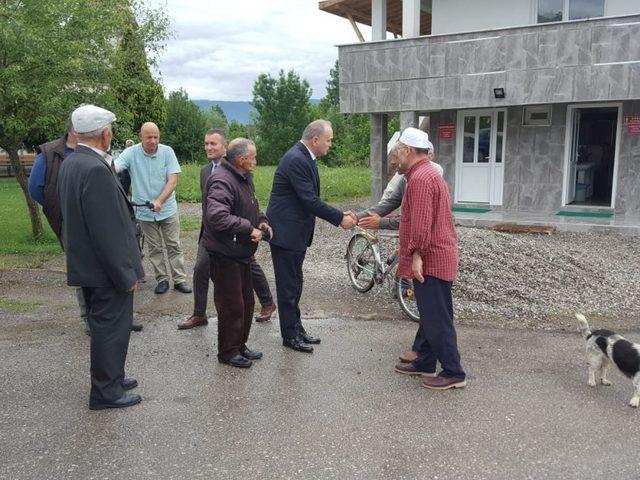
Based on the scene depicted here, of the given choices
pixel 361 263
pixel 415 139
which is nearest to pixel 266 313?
pixel 361 263

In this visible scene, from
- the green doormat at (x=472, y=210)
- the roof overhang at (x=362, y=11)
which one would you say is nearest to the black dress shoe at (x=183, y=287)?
the green doormat at (x=472, y=210)

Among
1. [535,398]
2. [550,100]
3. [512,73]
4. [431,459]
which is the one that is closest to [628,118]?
[550,100]

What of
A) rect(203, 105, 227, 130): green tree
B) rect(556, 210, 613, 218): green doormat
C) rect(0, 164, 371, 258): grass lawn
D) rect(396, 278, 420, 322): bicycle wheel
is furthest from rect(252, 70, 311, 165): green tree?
rect(396, 278, 420, 322): bicycle wheel

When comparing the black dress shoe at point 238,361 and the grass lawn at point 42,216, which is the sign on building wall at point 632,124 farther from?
the black dress shoe at point 238,361

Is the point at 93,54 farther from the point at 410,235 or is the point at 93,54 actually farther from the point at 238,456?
the point at 238,456

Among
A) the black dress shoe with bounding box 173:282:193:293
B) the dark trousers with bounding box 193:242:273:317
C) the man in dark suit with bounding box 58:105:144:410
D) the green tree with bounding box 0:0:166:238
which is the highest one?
the green tree with bounding box 0:0:166:238

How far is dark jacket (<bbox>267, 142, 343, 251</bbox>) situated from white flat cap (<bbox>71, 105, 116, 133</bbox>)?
162cm

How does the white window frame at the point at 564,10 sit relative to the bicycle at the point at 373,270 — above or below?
above

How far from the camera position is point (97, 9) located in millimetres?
9289

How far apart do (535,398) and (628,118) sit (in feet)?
33.9

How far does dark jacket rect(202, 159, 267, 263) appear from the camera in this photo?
15.2 feet

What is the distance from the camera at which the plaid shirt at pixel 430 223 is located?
4422 millimetres

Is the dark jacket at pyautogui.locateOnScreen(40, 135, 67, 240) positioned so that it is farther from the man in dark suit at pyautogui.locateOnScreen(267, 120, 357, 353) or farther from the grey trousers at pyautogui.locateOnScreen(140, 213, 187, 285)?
the man in dark suit at pyautogui.locateOnScreen(267, 120, 357, 353)

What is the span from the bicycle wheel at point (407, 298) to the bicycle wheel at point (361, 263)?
73 cm
